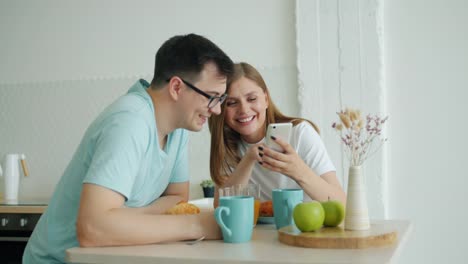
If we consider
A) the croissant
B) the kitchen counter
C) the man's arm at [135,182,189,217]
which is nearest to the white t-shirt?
the man's arm at [135,182,189,217]

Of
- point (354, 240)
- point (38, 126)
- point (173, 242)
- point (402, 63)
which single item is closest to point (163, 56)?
point (173, 242)

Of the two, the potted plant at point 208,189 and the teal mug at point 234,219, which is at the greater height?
the teal mug at point 234,219

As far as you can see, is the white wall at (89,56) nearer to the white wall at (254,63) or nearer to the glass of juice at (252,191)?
the white wall at (254,63)

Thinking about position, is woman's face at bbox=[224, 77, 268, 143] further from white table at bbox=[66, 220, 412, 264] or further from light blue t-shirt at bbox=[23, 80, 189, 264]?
white table at bbox=[66, 220, 412, 264]

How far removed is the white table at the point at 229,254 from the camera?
1.09m

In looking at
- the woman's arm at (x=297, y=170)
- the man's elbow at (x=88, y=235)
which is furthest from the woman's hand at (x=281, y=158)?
the man's elbow at (x=88, y=235)

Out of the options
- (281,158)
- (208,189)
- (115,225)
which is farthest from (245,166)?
(208,189)

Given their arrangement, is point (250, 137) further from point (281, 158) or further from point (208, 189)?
point (208, 189)

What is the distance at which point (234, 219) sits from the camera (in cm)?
130

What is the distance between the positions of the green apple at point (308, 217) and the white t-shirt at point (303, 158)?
0.77 meters

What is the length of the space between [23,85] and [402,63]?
105 inches

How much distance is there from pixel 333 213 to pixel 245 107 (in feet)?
2.76

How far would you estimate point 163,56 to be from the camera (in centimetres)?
171

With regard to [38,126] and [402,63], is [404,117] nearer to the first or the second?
[402,63]
